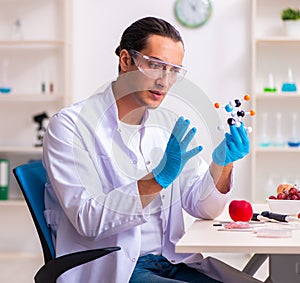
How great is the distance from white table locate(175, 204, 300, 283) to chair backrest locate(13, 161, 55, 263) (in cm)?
36

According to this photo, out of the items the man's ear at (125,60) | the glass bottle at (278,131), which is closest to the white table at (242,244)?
the man's ear at (125,60)

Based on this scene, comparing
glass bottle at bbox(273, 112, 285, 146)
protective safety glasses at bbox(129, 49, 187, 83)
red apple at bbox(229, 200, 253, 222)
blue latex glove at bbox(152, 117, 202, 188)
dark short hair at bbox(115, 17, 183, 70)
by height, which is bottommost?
glass bottle at bbox(273, 112, 285, 146)

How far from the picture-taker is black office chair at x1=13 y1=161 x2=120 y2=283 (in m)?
1.75

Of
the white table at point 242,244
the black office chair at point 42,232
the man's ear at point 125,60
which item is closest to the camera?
the white table at point 242,244

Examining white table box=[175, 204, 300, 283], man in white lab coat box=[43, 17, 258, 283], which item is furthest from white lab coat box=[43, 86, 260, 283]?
white table box=[175, 204, 300, 283]

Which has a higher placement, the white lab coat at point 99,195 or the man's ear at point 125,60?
the man's ear at point 125,60

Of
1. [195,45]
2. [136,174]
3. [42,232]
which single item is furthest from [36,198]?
[195,45]

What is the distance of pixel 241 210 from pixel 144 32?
1.82ft

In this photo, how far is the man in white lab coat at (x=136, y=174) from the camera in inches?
73.1

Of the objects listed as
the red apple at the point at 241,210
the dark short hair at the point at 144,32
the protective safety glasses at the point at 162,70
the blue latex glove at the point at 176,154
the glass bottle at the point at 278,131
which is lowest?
the glass bottle at the point at 278,131

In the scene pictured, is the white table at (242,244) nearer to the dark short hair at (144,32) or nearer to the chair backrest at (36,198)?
the chair backrest at (36,198)

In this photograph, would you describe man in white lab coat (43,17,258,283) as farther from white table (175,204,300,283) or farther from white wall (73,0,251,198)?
white wall (73,0,251,198)

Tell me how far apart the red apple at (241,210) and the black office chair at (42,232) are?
42cm

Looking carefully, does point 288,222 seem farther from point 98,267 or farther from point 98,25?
point 98,25
